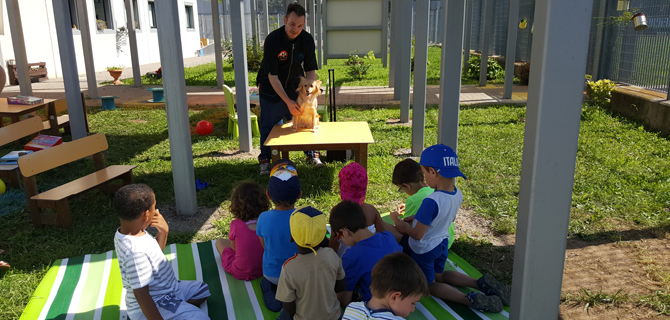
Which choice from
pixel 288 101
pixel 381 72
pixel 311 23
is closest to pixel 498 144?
pixel 288 101

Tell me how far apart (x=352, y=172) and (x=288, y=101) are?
2327 mm

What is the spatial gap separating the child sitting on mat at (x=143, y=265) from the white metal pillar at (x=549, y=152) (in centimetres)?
189

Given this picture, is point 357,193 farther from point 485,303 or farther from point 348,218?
point 485,303

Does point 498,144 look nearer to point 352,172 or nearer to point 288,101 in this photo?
point 288,101

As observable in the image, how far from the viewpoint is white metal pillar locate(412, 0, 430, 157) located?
6.52 metres

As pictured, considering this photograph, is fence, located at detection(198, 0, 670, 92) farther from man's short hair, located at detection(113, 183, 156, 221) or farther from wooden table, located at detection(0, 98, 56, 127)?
wooden table, located at detection(0, 98, 56, 127)

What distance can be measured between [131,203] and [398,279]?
4.98 ft

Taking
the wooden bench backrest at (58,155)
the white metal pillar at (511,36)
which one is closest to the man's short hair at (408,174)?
the wooden bench backrest at (58,155)

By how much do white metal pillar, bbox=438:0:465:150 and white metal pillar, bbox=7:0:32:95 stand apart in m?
9.48

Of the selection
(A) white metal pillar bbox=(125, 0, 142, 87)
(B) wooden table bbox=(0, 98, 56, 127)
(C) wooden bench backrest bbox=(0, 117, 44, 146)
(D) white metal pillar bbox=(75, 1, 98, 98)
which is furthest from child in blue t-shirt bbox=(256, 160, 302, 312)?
(A) white metal pillar bbox=(125, 0, 142, 87)

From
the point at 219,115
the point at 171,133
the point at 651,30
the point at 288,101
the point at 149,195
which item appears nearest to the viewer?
the point at 149,195

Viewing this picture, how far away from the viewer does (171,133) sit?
4.77 m

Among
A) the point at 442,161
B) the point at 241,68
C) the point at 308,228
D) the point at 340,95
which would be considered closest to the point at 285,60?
the point at 241,68

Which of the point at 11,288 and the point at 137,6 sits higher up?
the point at 137,6
